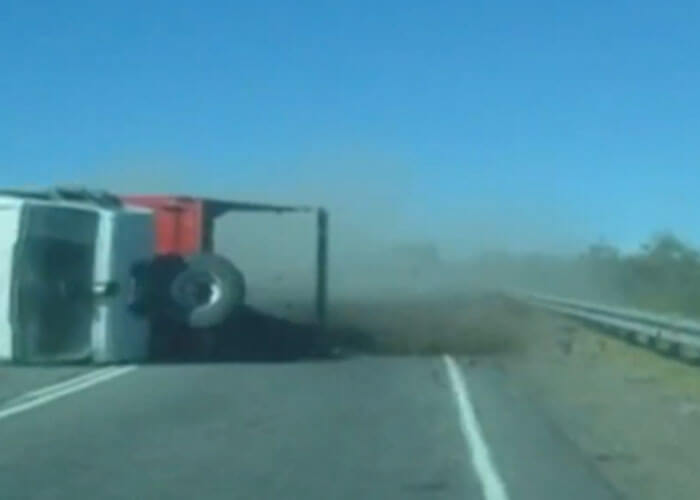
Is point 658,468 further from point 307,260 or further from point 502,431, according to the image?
point 307,260

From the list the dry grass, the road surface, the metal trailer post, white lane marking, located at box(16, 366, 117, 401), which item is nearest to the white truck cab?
the road surface

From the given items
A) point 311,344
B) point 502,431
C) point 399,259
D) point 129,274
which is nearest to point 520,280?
point 399,259

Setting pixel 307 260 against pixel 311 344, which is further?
pixel 307 260

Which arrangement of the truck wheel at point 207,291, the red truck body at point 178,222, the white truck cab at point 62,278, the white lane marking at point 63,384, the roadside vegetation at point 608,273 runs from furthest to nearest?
the roadside vegetation at point 608,273 → the red truck body at point 178,222 → the truck wheel at point 207,291 → the white truck cab at point 62,278 → the white lane marking at point 63,384

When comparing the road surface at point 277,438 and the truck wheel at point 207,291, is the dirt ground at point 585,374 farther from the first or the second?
the truck wheel at point 207,291

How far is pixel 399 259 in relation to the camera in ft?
255

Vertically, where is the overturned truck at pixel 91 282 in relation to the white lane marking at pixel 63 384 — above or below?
above

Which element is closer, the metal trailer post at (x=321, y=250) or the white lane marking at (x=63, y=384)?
the white lane marking at (x=63, y=384)

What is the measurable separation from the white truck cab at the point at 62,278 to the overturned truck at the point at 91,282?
0.05 feet

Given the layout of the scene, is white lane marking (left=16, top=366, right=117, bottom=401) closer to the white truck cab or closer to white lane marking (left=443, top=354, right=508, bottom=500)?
the white truck cab

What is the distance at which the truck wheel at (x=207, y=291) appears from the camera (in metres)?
30.8

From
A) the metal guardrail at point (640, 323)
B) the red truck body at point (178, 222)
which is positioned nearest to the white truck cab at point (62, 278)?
the red truck body at point (178, 222)

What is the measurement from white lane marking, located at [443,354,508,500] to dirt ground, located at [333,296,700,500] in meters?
0.95

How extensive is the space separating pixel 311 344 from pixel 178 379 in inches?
339
